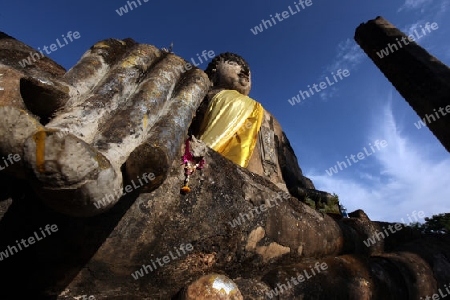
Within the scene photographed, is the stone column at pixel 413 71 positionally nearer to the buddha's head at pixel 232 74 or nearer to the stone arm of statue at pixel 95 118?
the buddha's head at pixel 232 74

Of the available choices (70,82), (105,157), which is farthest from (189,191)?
(70,82)

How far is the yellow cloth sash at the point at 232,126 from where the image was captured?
8.70 feet

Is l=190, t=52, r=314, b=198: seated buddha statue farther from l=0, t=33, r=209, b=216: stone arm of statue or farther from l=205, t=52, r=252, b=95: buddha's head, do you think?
l=0, t=33, r=209, b=216: stone arm of statue

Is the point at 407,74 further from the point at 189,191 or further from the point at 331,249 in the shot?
the point at 189,191

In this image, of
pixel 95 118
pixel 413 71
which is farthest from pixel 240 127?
pixel 413 71

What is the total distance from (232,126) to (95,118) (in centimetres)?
156

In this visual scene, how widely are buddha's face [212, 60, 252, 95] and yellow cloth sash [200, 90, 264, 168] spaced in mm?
657

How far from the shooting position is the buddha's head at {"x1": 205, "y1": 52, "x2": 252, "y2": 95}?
3.62 meters

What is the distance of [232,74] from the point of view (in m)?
3.63

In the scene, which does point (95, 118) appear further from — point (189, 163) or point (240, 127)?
point (240, 127)

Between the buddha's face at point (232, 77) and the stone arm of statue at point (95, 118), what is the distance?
1836mm

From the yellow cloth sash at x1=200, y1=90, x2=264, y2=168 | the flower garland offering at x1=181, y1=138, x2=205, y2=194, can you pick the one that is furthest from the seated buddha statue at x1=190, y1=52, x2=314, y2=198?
the flower garland offering at x1=181, y1=138, x2=205, y2=194

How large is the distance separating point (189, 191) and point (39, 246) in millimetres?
749

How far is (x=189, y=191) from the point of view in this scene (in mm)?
1640
